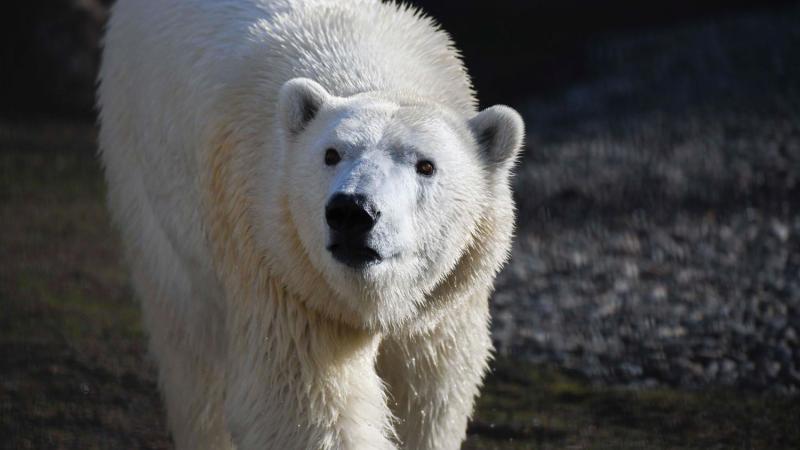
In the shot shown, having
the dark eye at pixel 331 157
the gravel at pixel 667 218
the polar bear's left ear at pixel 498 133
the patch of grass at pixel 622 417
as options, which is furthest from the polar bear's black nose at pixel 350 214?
the gravel at pixel 667 218

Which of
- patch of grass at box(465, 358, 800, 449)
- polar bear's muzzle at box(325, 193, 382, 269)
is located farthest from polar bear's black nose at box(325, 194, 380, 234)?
patch of grass at box(465, 358, 800, 449)

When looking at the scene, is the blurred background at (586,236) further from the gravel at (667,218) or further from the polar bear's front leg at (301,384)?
the polar bear's front leg at (301,384)

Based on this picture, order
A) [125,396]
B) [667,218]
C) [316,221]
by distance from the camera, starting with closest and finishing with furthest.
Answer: [316,221]
[125,396]
[667,218]

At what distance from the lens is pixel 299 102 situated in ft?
13.1

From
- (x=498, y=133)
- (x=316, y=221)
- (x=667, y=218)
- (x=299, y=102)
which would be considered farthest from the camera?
(x=667, y=218)

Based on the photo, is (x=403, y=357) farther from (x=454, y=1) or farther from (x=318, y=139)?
(x=454, y=1)

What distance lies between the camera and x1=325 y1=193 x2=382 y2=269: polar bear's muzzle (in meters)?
3.57

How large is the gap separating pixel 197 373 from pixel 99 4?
29.5 feet

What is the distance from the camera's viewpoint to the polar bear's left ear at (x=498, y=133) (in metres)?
4.14

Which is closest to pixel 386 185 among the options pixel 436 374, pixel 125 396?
pixel 436 374

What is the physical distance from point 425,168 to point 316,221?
16.5 inches

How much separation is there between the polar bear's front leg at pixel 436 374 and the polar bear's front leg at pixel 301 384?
16cm

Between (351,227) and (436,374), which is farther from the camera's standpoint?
(436,374)

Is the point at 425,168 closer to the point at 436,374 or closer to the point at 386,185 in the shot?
the point at 386,185
